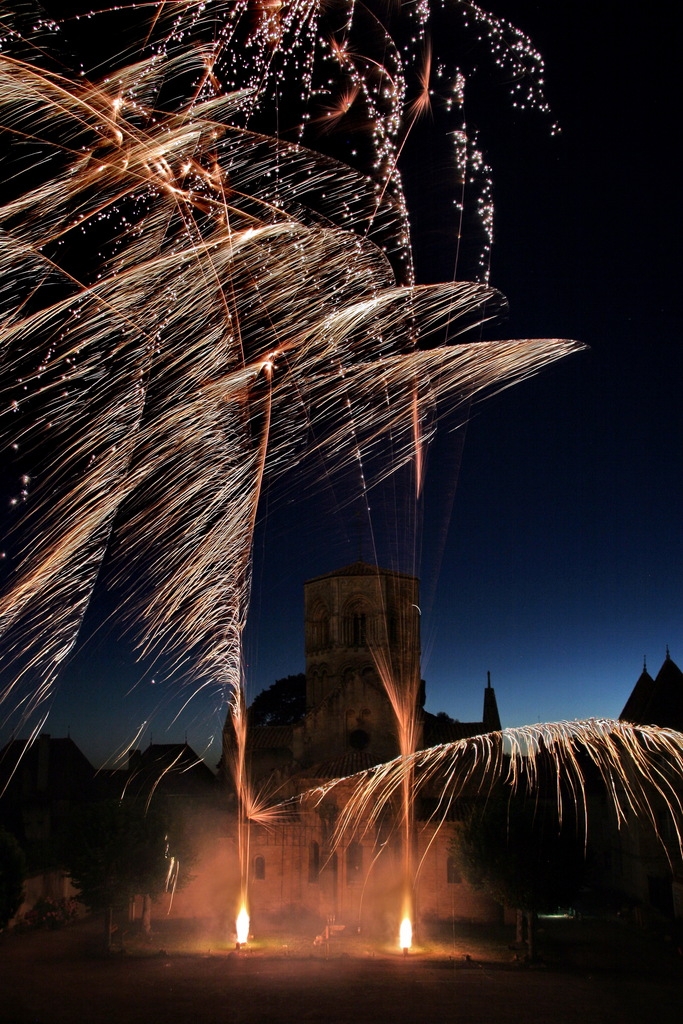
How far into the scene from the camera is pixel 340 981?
74.7 feet

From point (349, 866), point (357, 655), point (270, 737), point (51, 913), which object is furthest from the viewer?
point (270, 737)

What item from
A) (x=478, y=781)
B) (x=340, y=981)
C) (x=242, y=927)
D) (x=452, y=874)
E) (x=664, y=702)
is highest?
(x=664, y=702)

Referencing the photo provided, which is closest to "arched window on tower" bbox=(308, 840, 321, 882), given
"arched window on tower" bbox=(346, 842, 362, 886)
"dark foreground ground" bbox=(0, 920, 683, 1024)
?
"arched window on tower" bbox=(346, 842, 362, 886)

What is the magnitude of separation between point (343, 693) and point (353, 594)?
5.71 metres

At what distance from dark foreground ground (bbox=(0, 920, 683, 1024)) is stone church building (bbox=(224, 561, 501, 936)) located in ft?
10.6

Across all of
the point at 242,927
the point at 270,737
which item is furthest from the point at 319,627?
the point at 242,927

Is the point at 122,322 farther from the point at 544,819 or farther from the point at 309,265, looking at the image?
the point at 544,819

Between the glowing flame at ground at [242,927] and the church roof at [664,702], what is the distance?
740 inches

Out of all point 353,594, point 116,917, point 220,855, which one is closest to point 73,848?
point 116,917

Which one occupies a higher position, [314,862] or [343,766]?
[343,766]

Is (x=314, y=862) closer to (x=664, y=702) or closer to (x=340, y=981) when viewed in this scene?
Result: (x=340, y=981)

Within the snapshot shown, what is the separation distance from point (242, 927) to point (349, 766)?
392 inches

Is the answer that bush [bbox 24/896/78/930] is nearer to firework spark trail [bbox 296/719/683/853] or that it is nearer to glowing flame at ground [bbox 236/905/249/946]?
glowing flame at ground [bbox 236/905/249/946]

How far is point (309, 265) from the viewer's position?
12.9 meters
